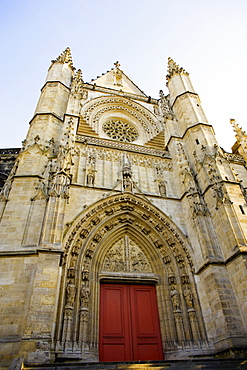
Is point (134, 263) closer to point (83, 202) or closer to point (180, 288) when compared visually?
point (180, 288)

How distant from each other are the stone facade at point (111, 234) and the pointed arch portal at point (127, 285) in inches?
1.3

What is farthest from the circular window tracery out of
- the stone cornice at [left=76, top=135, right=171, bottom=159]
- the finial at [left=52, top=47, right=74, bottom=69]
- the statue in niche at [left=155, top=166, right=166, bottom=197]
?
the finial at [left=52, top=47, right=74, bottom=69]

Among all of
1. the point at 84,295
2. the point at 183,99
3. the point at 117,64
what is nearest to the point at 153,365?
the point at 84,295

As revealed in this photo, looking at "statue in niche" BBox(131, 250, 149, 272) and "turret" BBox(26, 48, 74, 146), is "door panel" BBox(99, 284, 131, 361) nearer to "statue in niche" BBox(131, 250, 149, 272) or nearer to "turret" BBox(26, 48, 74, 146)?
"statue in niche" BBox(131, 250, 149, 272)

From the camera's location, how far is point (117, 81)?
53.0 feet

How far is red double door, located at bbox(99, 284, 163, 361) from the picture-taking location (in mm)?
6223

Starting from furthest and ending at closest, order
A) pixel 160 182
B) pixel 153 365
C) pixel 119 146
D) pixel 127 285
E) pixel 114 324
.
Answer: pixel 119 146 < pixel 160 182 < pixel 127 285 < pixel 114 324 < pixel 153 365

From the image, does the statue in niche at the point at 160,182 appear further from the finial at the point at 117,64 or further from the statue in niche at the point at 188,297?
the finial at the point at 117,64

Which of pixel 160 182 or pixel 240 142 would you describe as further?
pixel 240 142

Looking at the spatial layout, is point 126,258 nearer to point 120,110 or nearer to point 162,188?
point 162,188

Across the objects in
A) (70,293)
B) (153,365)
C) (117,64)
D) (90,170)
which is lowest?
(153,365)

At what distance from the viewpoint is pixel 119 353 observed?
20.2ft

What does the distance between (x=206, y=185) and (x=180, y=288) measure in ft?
10.9

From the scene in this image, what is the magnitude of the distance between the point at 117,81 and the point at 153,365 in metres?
15.0
